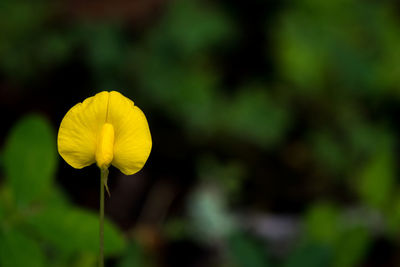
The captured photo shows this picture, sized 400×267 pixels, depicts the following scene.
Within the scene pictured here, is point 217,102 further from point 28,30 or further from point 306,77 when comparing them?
point 28,30

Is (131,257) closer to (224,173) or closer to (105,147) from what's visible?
(105,147)

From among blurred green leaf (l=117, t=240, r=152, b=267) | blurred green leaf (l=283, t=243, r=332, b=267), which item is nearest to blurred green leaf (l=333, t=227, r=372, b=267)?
blurred green leaf (l=283, t=243, r=332, b=267)

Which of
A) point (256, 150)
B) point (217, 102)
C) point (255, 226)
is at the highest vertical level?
point (217, 102)

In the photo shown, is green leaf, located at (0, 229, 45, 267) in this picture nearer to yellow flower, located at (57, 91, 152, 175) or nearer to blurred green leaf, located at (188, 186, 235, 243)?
yellow flower, located at (57, 91, 152, 175)

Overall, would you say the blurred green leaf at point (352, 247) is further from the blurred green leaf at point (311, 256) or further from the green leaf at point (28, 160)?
the green leaf at point (28, 160)

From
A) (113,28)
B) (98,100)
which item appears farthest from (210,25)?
(98,100)

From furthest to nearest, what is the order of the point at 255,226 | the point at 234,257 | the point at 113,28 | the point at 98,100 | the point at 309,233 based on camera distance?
the point at 113,28
the point at 255,226
the point at 309,233
the point at 234,257
the point at 98,100
